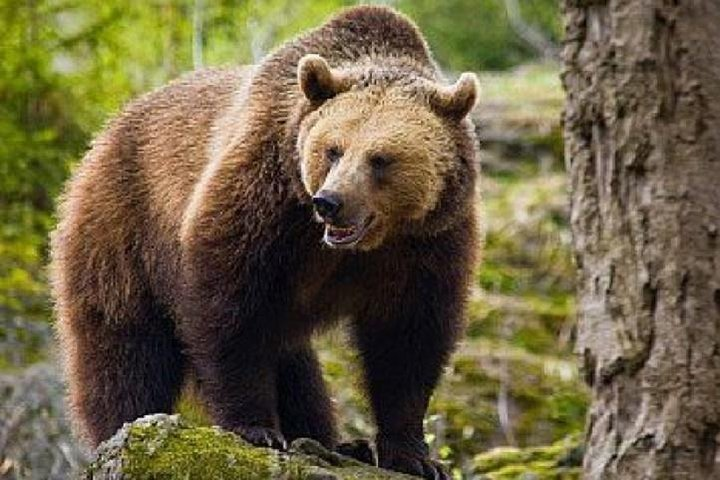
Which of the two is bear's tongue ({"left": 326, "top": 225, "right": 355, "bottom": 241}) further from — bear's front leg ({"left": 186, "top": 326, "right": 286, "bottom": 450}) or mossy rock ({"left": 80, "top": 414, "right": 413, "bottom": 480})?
mossy rock ({"left": 80, "top": 414, "right": 413, "bottom": 480})

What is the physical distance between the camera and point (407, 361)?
6527 millimetres

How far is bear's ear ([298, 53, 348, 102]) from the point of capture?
616 centimetres

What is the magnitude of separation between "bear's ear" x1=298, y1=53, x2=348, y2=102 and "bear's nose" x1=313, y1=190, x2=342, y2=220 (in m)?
0.53

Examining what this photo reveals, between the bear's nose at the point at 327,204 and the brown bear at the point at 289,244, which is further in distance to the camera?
the brown bear at the point at 289,244

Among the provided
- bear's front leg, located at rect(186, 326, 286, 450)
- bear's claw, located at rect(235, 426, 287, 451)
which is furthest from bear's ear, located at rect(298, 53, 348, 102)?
bear's claw, located at rect(235, 426, 287, 451)

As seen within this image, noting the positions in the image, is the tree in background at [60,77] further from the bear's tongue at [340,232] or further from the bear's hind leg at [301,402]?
the bear's tongue at [340,232]

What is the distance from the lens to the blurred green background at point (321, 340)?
914 centimetres

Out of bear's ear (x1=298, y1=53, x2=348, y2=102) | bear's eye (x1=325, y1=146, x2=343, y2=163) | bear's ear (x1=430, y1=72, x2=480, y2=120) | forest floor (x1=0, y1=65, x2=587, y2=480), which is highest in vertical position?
bear's ear (x1=298, y1=53, x2=348, y2=102)

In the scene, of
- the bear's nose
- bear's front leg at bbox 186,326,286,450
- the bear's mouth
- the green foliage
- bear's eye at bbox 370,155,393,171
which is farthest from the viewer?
the green foliage

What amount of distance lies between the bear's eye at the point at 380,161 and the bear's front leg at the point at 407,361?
492 mm

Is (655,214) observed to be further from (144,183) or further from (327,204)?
(144,183)

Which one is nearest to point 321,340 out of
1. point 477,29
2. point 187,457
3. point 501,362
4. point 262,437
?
point 262,437

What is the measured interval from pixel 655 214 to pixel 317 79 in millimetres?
1485

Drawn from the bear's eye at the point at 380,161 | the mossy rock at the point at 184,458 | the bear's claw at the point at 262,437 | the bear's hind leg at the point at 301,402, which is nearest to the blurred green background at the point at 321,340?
the bear's hind leg at the point at 301,402
